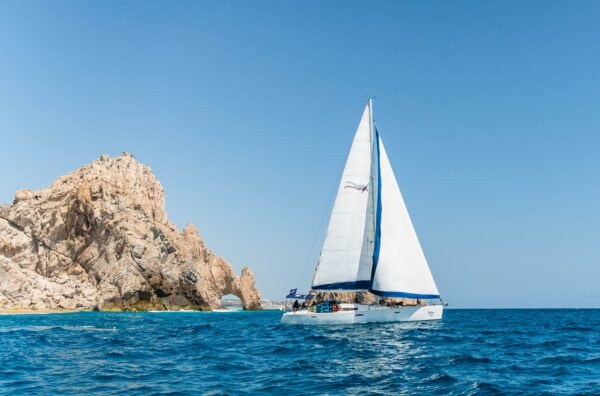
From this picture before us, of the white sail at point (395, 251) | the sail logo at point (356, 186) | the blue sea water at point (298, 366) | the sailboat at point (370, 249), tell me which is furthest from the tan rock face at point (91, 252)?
the blue sea water at point (298, 366)

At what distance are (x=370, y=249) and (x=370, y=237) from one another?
38.4 inches

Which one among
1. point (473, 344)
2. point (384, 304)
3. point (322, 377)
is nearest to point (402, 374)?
point (322, 377)

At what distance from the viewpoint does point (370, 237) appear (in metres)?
41.1

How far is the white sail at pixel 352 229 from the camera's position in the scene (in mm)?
40375

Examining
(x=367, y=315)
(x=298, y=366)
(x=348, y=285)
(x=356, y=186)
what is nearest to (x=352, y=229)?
(x=356, y=186)

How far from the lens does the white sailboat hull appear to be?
37438mm

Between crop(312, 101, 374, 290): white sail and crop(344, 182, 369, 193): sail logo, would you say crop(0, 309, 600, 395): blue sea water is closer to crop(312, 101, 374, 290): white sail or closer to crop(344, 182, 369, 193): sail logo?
crop(312, 101, 374, 290): white sail

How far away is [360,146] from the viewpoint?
41562 mm

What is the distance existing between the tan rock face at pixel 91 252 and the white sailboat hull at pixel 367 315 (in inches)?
2367

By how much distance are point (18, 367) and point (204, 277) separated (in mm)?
101235

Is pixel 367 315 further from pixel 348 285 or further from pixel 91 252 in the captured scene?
pixel 91 252

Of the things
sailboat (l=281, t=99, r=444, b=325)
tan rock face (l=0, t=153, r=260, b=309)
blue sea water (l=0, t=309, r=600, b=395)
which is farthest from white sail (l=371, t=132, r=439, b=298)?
tan rock face (l=0, t=153, r=260, b=309)

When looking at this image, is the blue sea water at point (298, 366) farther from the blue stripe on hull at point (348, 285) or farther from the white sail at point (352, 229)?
the white sail at point (352, 229)

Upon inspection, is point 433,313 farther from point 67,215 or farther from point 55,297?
point 67,215
